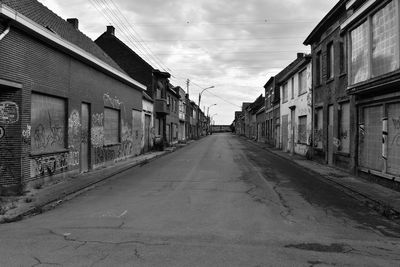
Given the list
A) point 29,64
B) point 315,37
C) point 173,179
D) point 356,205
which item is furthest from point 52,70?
point 315,37

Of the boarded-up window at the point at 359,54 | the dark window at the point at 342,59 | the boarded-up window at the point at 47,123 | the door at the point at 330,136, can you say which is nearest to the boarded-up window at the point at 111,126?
the boarded-up window at the point at 47,123

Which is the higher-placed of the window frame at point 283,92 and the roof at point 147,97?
the window frame at point 283,92

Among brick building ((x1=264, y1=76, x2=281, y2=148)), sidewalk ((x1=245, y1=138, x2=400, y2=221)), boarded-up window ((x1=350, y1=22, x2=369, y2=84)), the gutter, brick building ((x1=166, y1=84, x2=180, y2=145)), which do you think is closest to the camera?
sidewalk ((x1=245, y1=138, x2=400, y2=221))

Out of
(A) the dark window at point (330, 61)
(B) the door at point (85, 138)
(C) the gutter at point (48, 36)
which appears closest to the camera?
(C) the gutter at point (48, 36)

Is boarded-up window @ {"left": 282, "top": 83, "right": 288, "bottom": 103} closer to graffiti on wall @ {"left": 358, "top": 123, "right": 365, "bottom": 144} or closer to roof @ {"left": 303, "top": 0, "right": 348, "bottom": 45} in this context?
roof @ {"left": 303, "top": 0, "right": 348, "bottom": 45}

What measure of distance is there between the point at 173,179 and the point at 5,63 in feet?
20.7

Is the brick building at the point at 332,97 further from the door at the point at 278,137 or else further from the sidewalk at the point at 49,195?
the door at the point at 278,137

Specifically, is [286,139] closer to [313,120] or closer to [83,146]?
[313,120]

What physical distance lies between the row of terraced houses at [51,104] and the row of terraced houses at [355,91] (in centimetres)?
1022

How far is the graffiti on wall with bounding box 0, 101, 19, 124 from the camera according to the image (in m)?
10.2

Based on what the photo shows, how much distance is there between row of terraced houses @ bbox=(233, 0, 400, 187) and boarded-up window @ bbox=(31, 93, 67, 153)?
10.3 metres

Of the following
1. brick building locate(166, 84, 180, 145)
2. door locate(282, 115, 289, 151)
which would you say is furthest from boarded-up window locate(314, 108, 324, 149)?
brick building locate(166, 84, 180, 145)

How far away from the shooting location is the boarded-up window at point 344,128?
53.3 ft

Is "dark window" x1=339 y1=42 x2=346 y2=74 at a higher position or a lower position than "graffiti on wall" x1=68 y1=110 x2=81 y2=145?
higher
